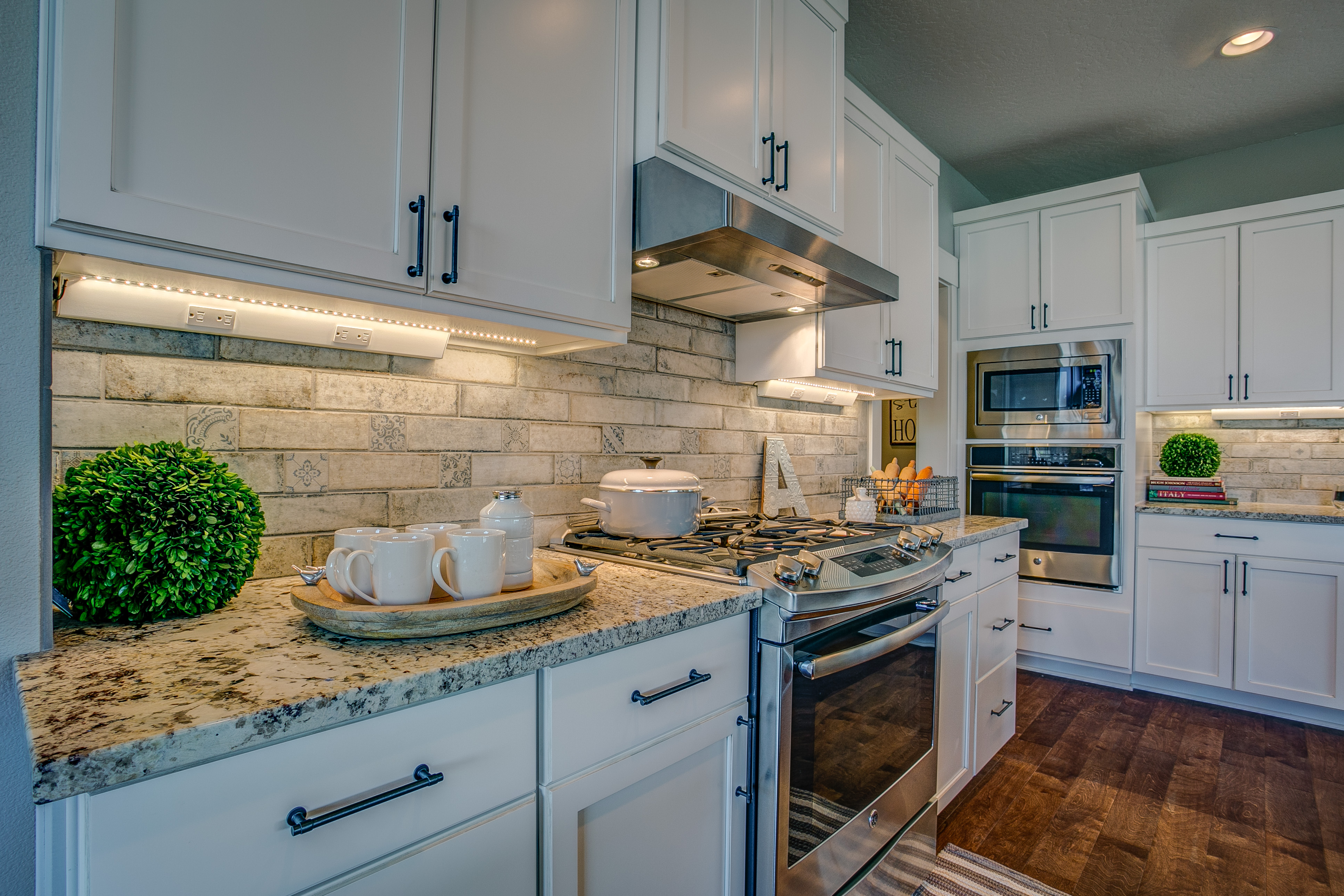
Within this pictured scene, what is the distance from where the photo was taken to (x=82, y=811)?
0.55 m

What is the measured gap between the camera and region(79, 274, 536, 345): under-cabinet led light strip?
0.98 meters

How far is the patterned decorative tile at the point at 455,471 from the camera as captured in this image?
148 cm

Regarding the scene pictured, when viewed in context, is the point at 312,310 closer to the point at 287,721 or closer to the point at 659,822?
the point at 287,721

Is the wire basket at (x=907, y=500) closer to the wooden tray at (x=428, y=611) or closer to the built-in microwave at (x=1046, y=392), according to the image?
the built-in microwave at (x=1046, y=392)

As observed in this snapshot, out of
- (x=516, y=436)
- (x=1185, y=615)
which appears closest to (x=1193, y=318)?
(x=1185, y=615)

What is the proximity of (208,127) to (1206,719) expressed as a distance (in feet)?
13.4

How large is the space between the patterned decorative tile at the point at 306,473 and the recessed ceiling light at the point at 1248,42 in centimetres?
363

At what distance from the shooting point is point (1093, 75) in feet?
9.36

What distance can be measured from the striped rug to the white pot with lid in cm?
123

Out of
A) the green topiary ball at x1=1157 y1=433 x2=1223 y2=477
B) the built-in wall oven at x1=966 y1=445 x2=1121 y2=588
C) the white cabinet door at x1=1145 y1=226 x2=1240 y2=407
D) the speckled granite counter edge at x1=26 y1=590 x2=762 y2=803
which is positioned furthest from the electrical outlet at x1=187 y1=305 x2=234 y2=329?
the green topiary ball at x1=1157 y1=433 x2=1223 y2=477

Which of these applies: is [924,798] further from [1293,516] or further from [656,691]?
[1293,516]

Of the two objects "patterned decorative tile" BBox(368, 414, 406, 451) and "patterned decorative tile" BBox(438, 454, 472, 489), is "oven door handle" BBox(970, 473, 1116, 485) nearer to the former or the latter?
"patterned decorative tile" BBox(438, 454, 472, 489)

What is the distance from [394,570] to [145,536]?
33cm

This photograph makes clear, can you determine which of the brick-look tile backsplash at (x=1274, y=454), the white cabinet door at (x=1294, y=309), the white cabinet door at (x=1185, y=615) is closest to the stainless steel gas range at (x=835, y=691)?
the white cabinet door at (x=1185, y=615)
